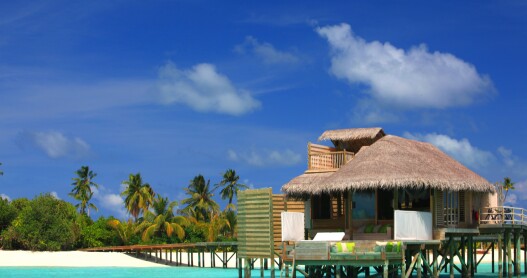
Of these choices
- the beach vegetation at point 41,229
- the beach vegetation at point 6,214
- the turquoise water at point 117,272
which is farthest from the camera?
the beach vegetation at point 6,214

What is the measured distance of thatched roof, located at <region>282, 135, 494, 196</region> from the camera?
27.6m

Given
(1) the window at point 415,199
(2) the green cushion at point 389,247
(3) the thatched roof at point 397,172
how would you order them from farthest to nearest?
(1) the window at point 415,199 < (3) the thatched roof at point 397,172 < (2) the green cushion at point 389,247

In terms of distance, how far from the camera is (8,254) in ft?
173

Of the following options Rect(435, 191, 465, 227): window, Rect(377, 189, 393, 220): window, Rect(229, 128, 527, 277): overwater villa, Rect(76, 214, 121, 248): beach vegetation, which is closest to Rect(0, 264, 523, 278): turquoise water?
→ Rect(229, 128, 527, 277): overwater villa

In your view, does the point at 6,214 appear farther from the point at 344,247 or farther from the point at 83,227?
the point at 344,247

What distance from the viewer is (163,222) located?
200 feet

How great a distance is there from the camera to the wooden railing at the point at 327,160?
31078 mm

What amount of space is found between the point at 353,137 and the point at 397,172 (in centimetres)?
422

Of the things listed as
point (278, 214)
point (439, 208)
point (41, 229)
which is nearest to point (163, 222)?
point (41, 229)

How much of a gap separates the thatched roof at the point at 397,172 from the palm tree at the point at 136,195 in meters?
51.0

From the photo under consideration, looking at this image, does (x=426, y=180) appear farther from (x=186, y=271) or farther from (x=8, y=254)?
(x=8, y=254)

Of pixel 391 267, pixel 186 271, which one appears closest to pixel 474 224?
pixel 391 267

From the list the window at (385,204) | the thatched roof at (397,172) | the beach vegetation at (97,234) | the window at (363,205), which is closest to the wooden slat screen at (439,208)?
the thatched roof at (397,172)

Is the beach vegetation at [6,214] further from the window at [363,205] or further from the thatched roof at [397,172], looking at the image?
the window at [363,205]
